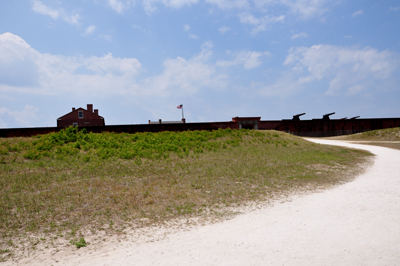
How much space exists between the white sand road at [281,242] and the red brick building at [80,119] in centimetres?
5100

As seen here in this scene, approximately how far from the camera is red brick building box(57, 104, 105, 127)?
52906mm

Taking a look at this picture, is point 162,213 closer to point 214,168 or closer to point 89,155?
point 214,168

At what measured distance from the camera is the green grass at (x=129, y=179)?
7969 millimetres

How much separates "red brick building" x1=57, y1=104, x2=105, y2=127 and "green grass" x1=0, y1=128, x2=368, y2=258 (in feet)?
107

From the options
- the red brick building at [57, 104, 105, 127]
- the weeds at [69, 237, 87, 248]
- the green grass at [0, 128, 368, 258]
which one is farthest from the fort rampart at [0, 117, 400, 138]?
the red brick building at [57, 104, 105, 127]

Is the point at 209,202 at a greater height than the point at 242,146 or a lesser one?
lesser

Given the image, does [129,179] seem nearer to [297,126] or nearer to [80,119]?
[297,126]

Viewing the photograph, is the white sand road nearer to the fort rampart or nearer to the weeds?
the weeds

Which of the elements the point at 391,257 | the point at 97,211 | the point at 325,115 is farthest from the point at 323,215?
the point at 325,115

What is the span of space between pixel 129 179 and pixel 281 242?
8393 mm

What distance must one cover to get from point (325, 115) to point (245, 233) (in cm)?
5244

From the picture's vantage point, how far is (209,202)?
9625mm

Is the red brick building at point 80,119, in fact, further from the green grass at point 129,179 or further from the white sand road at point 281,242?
the white sand road at point 281,242

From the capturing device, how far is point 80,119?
53.9 metres
